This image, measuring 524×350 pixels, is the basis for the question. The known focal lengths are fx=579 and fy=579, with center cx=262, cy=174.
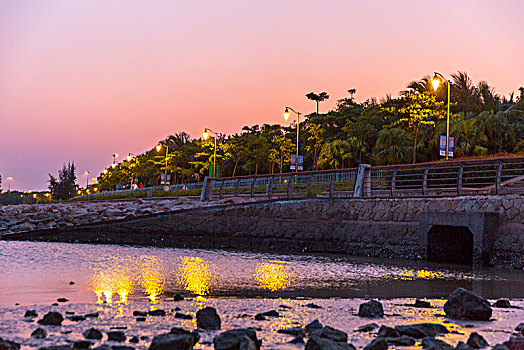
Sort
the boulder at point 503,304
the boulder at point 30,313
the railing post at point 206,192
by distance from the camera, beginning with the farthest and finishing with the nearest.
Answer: the railing post at point 206,192 → the boulder at point 503,304 → the boulder at point 30,313

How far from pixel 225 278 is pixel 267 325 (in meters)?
4.81

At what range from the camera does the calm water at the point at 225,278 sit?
8.29 m

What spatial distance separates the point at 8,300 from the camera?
7172mm

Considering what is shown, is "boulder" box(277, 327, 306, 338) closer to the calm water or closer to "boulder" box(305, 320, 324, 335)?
"boulder" box(305, 320, 324, 335)

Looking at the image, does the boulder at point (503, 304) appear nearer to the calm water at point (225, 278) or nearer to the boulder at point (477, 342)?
the calm water at point (225, 278)

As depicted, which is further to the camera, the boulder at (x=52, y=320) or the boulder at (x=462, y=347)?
the boulder at (x=52, y=320)

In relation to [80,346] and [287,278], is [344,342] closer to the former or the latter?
[80,346]

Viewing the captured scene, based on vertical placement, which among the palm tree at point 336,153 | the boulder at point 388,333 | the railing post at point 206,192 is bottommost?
the boulder at point 388,333

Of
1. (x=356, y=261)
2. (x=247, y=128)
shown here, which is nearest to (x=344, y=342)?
(x=356, y=261)

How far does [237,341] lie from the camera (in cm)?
441

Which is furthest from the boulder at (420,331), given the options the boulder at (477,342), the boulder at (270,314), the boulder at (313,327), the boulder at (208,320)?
the boulder at (208,320)

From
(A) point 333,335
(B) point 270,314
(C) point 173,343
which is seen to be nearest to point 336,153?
(B) point 270,314

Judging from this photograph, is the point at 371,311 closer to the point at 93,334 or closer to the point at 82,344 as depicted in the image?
the point at 93,334

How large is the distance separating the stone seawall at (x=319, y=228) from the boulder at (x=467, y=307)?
6.98 metres
